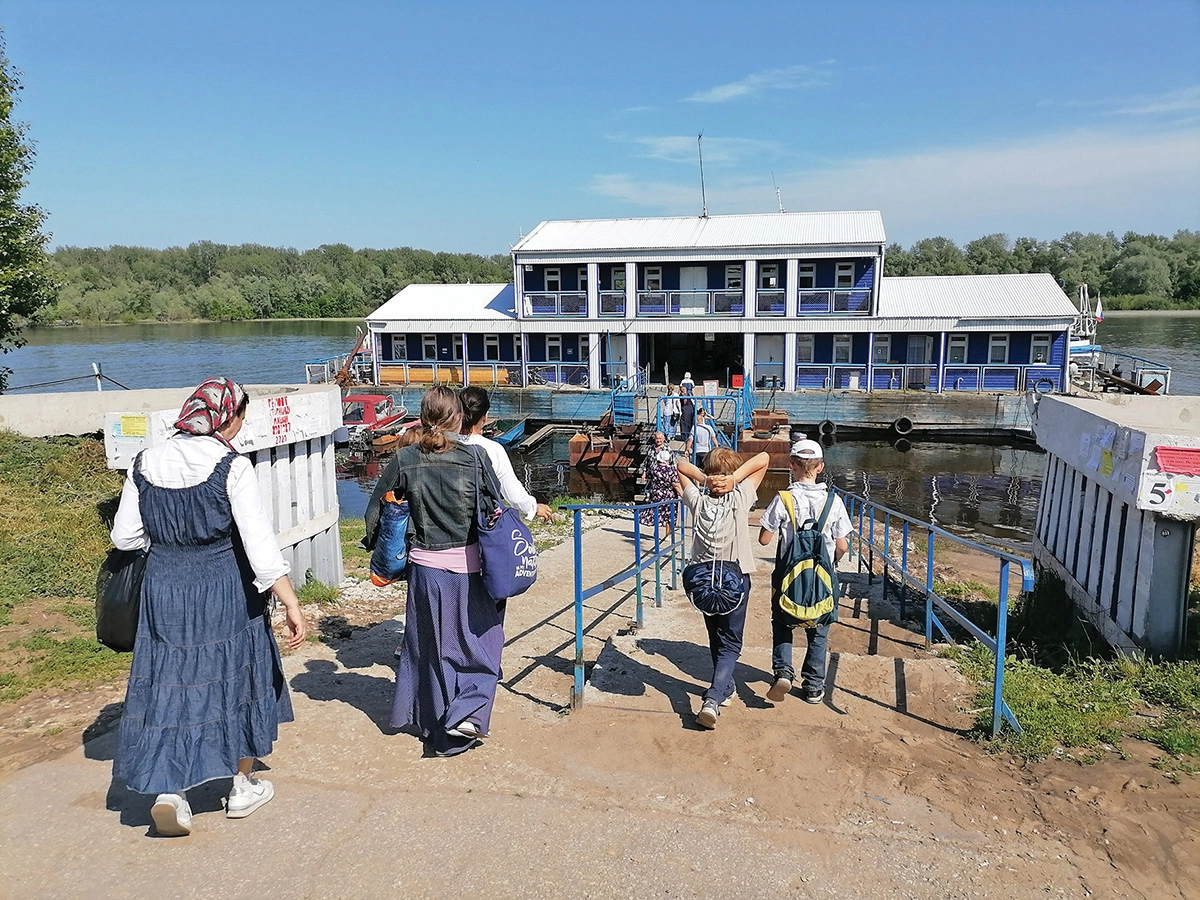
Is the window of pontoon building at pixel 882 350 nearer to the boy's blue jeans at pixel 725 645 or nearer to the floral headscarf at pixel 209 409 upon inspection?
the boy's blue jeans at pixel 725 645

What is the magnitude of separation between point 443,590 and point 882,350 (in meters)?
26.0

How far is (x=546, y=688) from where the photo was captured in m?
4.64

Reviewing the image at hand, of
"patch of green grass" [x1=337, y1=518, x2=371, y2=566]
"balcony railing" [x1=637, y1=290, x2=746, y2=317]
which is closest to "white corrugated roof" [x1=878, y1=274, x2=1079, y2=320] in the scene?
"balcony railing" [x1=637, y1=290, x2=746, y2=317]

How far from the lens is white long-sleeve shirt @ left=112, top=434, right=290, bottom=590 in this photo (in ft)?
9.80

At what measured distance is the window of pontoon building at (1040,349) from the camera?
25344 millimetres

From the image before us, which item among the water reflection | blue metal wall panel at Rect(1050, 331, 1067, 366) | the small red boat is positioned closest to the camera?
the water reflection

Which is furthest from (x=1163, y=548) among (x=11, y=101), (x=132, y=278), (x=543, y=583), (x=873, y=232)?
(x=132, y=278)

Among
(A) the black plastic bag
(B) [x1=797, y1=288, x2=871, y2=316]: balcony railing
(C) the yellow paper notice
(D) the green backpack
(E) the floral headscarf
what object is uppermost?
(B) [x1=797, y1=288, x2=871, y2=316]: balcony railing

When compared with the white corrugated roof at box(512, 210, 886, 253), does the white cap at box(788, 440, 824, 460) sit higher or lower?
lower

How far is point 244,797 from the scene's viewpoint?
326cm

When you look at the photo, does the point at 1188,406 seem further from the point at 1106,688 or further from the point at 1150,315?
the point at 1150,315

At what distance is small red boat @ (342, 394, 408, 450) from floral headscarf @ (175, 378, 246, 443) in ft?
68.2

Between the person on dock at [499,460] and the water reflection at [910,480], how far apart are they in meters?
14.0

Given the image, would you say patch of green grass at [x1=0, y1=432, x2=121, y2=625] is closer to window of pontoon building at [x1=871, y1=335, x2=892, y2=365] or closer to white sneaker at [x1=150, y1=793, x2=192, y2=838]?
white sneaker at [x1=150, y1=793, x2=192, y2=838]
